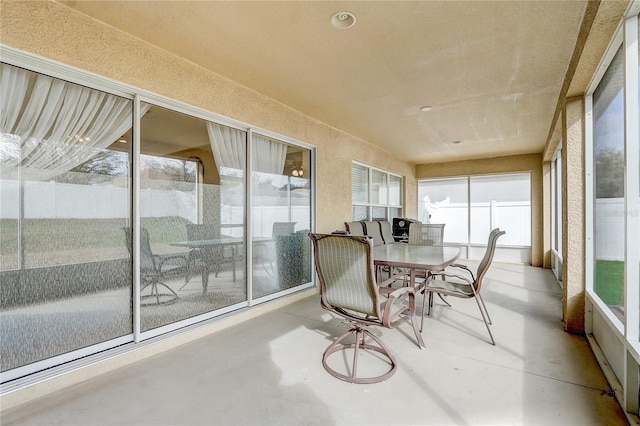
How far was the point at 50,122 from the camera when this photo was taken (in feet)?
6.62

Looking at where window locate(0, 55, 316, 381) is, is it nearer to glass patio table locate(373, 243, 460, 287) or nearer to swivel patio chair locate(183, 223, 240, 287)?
swivel patio chair locate(183, 223, 240, 287)

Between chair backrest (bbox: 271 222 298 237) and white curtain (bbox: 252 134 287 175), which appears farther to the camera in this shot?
chair backrest (bbox: 271 222 298 237)

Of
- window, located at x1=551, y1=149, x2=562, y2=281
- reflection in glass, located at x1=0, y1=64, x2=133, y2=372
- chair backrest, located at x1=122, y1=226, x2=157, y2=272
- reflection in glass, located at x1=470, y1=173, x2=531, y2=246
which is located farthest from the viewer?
reflection in glass, located at x1=470, y1=173, x2=531, y2=246

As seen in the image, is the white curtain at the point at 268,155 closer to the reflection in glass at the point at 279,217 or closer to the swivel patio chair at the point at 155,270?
the reflection in glass at the point at 279,217

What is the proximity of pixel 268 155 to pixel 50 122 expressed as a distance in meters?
2.09

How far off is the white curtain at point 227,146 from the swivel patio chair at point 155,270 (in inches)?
39.6

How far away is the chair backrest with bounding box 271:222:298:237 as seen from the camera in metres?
3.74

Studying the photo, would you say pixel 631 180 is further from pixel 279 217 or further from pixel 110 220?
pixel 110 220

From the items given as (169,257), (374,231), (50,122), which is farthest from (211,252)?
(374,231)

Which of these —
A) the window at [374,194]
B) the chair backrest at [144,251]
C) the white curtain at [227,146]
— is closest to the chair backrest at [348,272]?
the chair backrest at [144,251]

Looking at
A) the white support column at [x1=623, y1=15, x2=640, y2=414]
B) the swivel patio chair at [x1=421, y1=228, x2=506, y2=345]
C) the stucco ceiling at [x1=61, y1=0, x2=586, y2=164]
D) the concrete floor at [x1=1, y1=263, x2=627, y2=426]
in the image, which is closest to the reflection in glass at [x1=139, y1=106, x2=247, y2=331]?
the concrete floor at [x1=1, y1=263, x2=627, y2=426]

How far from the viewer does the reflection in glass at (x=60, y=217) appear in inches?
72.8

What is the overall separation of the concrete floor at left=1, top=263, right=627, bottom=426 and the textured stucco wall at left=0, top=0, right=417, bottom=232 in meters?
2.24

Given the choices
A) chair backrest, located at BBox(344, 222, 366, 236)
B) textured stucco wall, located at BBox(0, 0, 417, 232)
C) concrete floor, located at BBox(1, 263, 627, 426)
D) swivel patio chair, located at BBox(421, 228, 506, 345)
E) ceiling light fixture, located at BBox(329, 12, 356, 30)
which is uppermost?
ceiling light fixture, located at BBox(329, 12, 356, 30)
